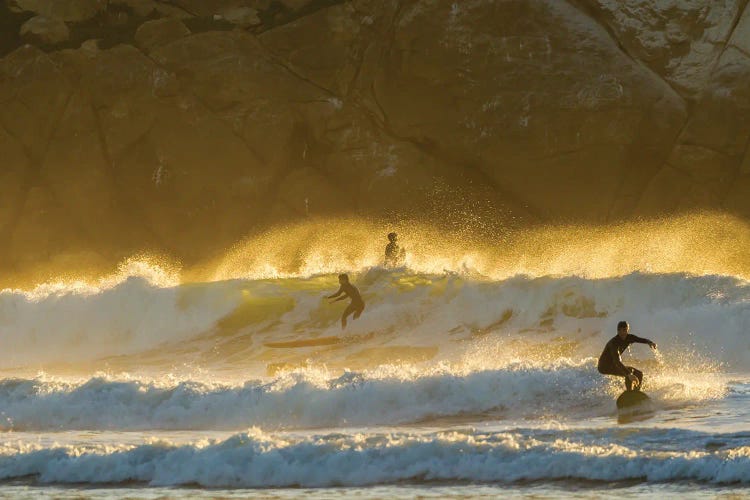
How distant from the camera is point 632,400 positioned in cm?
1816

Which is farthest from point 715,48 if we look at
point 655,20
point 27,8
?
point 27,8

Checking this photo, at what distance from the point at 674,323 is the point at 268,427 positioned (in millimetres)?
10631

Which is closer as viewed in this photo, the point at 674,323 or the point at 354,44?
the point at 674,323

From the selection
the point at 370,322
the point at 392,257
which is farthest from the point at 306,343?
the point at 392,257

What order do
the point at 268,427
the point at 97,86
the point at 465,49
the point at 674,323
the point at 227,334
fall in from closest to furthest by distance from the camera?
the point at 268,427 → the point at 674,323 → the point at 227,334 → the point at 465,49 → the point at 97,86

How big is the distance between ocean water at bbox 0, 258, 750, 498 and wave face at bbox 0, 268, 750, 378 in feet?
0.18

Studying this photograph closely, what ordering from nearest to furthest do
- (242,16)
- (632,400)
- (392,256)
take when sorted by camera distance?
1. (632,400)
2. (392,256)
3. (242,16)

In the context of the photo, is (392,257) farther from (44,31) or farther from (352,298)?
(44,31)

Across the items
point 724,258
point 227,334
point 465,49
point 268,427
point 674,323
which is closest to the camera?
point 268,427

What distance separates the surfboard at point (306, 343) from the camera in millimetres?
28094

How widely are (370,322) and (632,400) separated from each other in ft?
37.8

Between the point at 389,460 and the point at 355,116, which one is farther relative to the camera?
the point at 355,116

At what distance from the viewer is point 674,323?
26.6m

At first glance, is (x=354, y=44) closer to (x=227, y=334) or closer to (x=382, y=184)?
(x=382, y=184)
